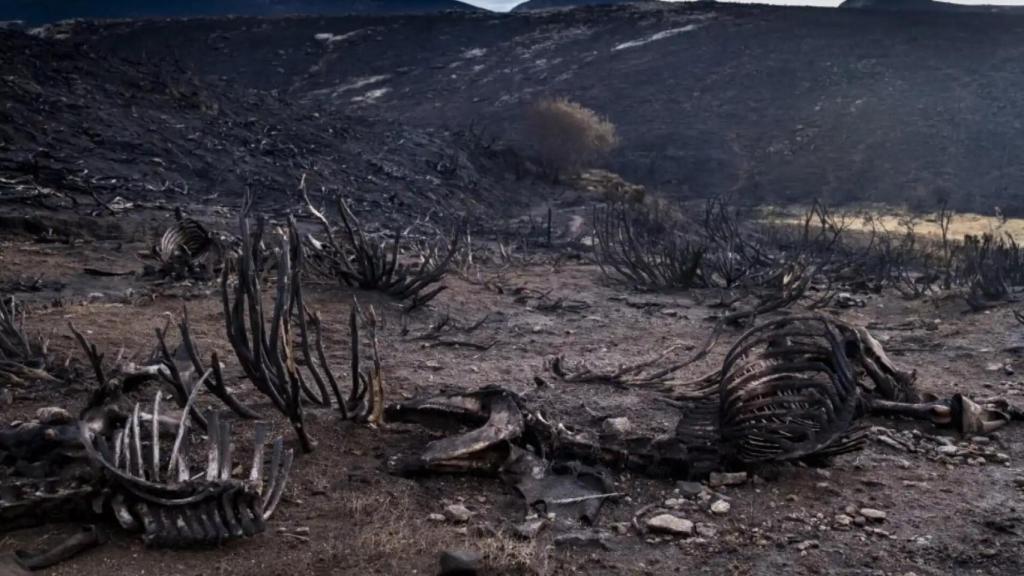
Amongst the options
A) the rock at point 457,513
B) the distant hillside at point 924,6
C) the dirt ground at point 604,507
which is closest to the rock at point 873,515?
the dirt ground at point 604,507

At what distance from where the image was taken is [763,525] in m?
2.90

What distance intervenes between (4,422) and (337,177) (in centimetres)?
1275

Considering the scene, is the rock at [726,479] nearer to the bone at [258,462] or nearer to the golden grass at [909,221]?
the bone at [258,462]

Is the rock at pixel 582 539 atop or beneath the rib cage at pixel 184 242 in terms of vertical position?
beneath

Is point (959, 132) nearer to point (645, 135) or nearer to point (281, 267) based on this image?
point (645, 135)

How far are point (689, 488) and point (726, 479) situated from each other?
0.50ft

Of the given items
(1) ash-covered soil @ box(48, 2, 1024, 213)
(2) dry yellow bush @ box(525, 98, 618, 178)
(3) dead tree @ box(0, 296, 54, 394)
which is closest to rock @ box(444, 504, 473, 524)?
(3) dead tree @ box(0, 296, 54, 394)

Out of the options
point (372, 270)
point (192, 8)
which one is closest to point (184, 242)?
point (372, 270)

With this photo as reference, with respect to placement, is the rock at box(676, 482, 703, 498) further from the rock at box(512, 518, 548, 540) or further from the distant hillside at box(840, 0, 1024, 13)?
the distant hillside at box(840, 0, 1024, 13)

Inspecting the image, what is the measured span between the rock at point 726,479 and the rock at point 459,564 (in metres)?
1.10

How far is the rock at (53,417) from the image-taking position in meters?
3.09

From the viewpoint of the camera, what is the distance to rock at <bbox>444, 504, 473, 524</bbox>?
9.29ft

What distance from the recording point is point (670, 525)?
9.30 feet

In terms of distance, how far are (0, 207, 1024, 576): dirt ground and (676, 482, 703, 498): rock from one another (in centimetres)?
2
